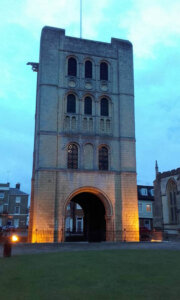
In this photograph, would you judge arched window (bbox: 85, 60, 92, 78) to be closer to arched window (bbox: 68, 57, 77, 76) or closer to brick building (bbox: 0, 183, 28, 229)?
arched window (bbox: 68, 57, 77, 76)

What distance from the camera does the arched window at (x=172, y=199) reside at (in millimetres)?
37781

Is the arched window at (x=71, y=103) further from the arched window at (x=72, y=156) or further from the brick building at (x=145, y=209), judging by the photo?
the brick building at (x=145, y=209)

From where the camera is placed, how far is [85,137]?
91.6 feet

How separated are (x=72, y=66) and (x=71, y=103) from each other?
4.02m

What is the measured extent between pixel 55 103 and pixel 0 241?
13.2m

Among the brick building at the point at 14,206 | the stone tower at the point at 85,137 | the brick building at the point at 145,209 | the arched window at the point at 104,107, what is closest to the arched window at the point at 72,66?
→ the stone tower at the point at 85,137

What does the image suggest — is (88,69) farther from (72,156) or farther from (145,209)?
(145,209)

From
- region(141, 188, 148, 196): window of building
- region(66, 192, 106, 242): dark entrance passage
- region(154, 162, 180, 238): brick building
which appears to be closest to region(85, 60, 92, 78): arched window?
region(66, 192, 106, 242): dark entrance passage

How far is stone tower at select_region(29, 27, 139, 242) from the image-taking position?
26.0 metres

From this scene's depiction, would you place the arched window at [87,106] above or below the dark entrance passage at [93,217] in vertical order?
above


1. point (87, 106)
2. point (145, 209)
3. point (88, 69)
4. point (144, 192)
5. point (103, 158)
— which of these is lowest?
point (145, 209)

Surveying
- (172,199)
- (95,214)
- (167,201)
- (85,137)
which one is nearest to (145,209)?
(167,201)

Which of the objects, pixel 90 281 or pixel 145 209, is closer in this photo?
pixel 90 281

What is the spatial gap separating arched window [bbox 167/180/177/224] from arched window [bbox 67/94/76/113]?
17.7 metres
